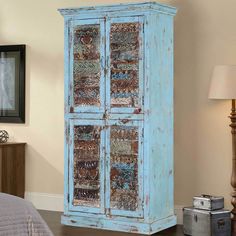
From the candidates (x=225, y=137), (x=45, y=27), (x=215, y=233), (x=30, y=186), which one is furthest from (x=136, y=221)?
(x=45, y=27)

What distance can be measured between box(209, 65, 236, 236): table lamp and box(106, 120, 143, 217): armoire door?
28.4 inches

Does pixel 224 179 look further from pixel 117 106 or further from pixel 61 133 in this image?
pixel 61 133

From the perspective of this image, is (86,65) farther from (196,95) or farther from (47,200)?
(47,200)

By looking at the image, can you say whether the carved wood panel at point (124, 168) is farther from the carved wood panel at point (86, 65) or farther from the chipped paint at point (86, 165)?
the carved wood panel at point (86, 65)

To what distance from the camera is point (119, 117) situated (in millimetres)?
5645

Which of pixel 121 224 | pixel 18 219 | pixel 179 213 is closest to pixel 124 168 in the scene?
pixel 121 224

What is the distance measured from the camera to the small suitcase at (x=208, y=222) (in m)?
5.33

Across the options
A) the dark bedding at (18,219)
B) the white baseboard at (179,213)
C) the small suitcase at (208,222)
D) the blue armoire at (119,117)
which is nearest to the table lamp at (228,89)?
the small suitcase at (208,222)

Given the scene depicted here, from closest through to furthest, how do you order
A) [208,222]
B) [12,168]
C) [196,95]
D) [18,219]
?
[18,219], [208,222], [196,95], [12,168]

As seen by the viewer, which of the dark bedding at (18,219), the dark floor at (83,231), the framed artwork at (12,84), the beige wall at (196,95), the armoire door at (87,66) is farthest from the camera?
the framed artwork at (12,84)

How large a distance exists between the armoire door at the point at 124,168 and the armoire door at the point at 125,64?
0.56 ft

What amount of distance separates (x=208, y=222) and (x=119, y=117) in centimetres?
120

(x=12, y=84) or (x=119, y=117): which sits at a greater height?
(x=12, y=84)

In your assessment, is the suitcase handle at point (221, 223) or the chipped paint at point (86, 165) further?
the chipped paint at point (86, 165)
